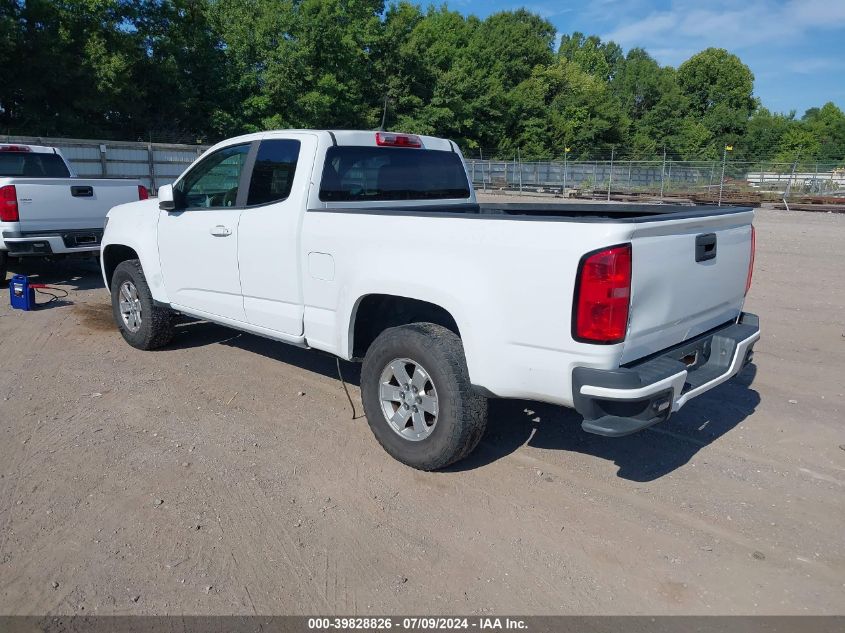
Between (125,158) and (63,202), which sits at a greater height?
(125,158)

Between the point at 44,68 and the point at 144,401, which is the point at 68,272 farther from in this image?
the point at 44,68

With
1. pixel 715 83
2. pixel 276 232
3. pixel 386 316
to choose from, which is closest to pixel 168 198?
pixel 276 232

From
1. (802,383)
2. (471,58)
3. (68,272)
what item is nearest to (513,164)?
(471,58)

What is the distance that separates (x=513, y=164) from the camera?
140 feet

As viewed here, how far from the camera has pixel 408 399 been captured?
157 inches

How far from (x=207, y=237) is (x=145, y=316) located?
55.0 inches

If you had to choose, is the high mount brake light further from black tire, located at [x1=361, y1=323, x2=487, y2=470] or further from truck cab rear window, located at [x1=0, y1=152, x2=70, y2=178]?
truck cab rear window, located at [x1=0, y1=152, x2=70, y2=178]

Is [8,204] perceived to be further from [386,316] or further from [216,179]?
[386,316]

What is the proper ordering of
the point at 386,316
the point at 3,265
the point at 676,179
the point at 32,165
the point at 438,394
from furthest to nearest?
1. the point at 676,179
2. the point at 32,165
3. the point at 3,265
4. the point at 386,316
5. the point at 438,394

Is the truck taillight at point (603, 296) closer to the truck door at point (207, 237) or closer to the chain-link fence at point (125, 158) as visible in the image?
the truck door at point (207, 237)

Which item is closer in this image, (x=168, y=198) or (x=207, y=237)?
(x=207, y=237)

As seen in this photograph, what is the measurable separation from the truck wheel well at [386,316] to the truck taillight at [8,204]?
20.4 feet

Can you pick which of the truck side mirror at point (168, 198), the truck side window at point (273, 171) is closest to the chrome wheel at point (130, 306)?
the truck side mirror at point (168, 198)

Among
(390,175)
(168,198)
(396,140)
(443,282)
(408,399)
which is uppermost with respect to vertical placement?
(396,140)
